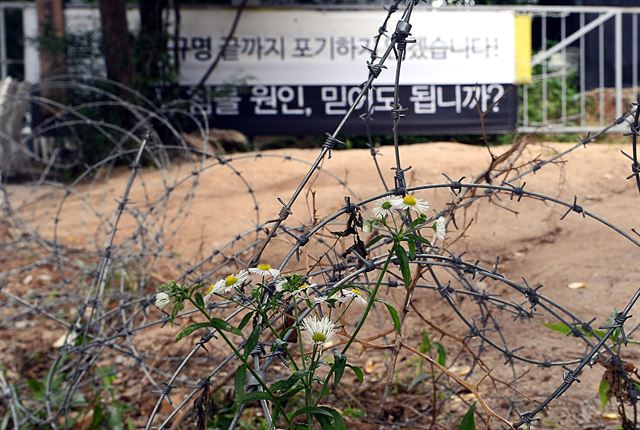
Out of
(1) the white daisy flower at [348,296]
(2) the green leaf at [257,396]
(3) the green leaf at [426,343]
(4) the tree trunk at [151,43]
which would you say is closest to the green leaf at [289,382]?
(2) the green leaf at [257,396]

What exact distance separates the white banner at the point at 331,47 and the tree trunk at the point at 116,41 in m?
0.81

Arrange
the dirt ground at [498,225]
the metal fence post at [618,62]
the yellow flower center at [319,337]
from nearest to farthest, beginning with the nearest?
1. the yellow flower center at [319,337]
2. the dirt ground at [498,225]
3. the metal fence post at [618,62]

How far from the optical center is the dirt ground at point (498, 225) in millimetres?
2826

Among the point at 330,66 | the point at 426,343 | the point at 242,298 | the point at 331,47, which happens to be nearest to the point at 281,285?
the point at 242,298

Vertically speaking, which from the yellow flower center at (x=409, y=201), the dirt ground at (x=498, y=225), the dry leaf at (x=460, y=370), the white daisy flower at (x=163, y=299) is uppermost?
the yellow flower center at (x=409, y=201)

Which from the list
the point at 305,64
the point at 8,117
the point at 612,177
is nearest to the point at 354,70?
the point at 305,64

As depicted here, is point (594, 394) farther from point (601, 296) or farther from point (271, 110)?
point (271, 110)

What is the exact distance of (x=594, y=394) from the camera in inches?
105

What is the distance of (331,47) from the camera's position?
31.3ft

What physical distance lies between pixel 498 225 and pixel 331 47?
517 cm

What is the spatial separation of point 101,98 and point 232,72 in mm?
1430

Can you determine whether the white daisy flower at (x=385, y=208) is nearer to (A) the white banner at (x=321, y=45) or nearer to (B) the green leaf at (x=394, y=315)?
(B) the green leaf at (x=394, y=315)

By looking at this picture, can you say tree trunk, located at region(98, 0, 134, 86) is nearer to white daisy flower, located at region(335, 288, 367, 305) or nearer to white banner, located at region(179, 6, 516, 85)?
white banner, located at region(179, 6, 516, 85)

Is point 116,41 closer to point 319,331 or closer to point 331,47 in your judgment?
point 331,47
